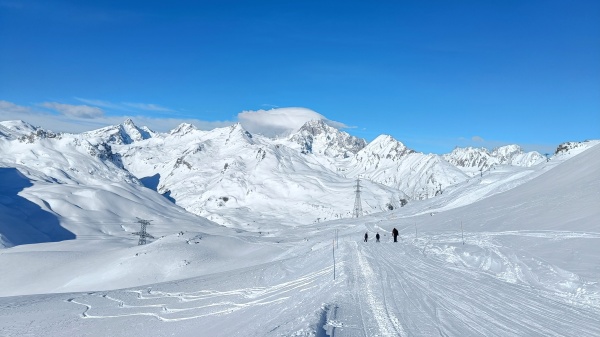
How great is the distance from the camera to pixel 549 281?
1989 centimetres

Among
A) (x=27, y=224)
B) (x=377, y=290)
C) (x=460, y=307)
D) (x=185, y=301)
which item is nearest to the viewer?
(x=460, y=307)

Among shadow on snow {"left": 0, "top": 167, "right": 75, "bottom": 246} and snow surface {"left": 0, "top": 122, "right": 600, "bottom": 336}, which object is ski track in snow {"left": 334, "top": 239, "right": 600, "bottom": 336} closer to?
snow surface {"left": 0, "top": 122, "right": 600, "bottom": 336}

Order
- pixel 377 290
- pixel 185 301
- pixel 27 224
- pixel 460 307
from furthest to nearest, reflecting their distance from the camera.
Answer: pixel 27 224, pixel 185 301, pixel 377 290, pixel 460 307

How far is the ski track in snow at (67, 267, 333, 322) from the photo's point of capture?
1709cm

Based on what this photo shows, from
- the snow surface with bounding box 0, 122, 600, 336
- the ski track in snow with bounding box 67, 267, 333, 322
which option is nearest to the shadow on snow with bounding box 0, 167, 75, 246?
the snow surface with bounding box 0, 122, 600, 336

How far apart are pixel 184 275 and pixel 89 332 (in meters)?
28.7

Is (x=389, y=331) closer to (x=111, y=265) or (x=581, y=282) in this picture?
(x=581, y=282)

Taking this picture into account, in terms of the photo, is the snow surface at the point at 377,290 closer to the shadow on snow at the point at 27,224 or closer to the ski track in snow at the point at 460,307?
the ski track in snow at the point at 460,307

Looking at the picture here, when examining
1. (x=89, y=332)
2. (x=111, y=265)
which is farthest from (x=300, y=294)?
(x=111, y=265)

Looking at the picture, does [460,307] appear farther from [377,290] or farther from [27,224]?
[27,224]

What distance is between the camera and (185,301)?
19375mm

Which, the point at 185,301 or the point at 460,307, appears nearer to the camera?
the point at 460,307

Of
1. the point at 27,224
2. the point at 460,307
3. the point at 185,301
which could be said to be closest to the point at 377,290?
the point at 460,307

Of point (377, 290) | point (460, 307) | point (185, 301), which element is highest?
point (377, 290)
